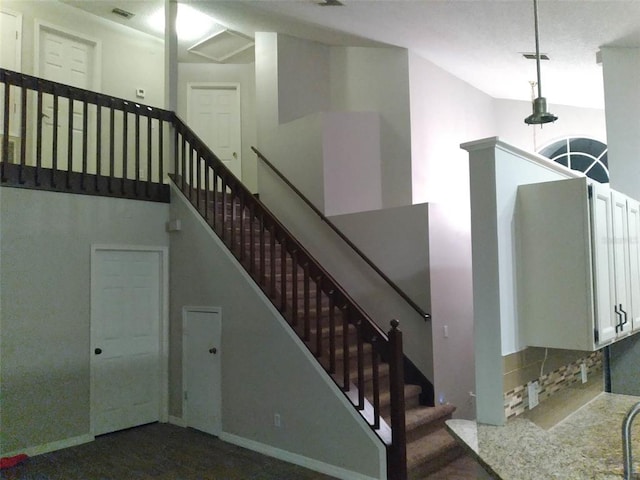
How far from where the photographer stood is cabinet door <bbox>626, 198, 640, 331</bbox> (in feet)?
9.55

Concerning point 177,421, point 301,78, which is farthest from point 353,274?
point 301,78

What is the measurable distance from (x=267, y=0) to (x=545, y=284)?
4.53m

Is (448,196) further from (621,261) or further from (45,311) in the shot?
(45,311)

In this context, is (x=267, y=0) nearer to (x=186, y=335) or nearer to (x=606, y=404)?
(x=186, y=335)

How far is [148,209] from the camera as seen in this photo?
17.8 ft

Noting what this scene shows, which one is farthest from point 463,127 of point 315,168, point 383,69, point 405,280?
point 405,280

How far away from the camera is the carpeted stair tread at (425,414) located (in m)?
4.15

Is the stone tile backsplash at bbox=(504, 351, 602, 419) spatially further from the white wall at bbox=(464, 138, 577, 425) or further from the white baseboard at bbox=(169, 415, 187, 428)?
the white baseboard at bbox=(169, 415, 187, 428)

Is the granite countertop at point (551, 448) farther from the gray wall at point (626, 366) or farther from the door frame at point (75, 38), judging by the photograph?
the door frame at point (75, 38)

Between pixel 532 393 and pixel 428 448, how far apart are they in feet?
5.41

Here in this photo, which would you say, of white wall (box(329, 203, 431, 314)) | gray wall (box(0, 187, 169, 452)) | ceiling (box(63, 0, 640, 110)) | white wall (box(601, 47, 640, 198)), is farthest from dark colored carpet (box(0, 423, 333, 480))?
ceiling (box(63, 0, 640, 110))

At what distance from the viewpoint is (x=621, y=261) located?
2.73 metres

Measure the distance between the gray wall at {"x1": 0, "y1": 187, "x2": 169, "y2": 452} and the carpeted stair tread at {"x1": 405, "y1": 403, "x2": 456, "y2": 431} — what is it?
3234 mm

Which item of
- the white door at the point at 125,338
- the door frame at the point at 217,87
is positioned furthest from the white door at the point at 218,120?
the white door at the point at 125,338
